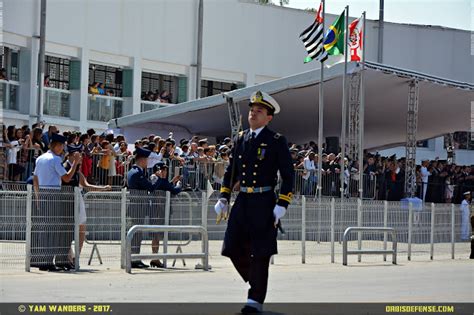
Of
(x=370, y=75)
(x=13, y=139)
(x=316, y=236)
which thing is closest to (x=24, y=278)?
(x=316, y=236)

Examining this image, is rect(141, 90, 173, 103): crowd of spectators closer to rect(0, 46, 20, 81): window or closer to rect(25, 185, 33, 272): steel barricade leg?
rect(0, 46, 20, 81): window

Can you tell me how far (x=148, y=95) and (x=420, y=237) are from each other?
2166cm

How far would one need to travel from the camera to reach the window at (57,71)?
39.5 m

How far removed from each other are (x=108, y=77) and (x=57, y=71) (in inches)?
113

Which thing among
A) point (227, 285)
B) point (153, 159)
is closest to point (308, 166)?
point (153, 159)

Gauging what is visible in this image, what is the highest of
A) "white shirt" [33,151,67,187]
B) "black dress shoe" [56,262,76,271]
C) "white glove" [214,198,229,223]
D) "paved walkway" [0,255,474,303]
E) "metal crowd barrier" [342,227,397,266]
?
"white shirt" [33,151,67,187]

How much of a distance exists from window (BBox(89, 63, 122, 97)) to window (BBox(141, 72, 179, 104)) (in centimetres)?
113

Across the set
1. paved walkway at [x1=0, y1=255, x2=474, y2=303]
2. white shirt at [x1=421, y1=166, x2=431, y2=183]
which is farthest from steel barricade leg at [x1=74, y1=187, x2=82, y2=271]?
white shirt at [x1=421, y1=166, x2=431, y2=183]

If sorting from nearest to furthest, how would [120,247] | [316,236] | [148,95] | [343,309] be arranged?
1. [343,309]
2. [120,247]
3. [316,236]
4. [148,95]

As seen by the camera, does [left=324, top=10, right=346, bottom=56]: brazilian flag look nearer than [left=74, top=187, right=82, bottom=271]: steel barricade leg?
No

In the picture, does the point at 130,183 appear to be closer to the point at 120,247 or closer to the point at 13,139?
the point at 120,247

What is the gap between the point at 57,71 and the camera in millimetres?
39906

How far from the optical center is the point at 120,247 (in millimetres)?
16312

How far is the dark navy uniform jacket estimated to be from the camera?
1056 centimetres
